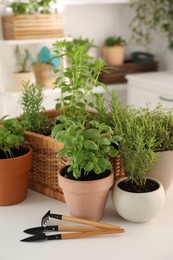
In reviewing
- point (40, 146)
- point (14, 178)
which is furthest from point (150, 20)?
point (14, 178)

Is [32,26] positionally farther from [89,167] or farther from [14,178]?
[89,167]

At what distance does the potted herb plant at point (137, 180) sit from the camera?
1.00 m

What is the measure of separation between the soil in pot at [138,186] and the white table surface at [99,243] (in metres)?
0.09

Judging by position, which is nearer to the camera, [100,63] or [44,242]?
[44,242]

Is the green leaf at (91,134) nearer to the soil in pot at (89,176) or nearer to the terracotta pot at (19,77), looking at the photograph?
the soil in pot at (89,176)

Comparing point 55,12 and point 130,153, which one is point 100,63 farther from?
point 55,12

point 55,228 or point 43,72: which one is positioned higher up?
point 43,72

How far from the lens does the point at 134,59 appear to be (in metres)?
3.63

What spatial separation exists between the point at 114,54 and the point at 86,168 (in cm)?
257

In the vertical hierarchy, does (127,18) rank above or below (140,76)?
above

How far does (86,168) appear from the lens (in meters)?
0.97

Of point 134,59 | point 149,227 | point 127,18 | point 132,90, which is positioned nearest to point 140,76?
point 132,90

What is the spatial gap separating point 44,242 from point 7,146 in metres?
0.31

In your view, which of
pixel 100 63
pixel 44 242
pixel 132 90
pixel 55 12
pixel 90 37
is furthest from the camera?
pixel 90 37
